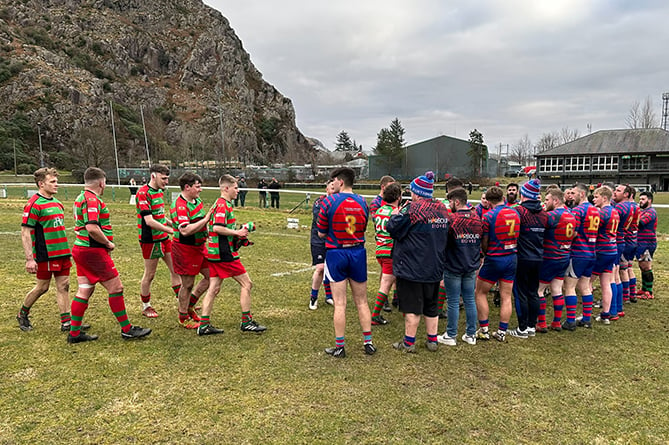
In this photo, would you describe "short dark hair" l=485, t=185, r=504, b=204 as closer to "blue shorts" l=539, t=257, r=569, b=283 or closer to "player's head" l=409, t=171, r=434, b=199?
"blue shorts" l=539, t=257, r=569, b=283

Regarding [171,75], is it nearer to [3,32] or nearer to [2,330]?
[3,32]

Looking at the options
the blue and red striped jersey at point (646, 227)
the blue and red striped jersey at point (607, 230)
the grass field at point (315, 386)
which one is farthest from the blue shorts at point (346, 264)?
the blue and red striped jersey at point (646, 227)

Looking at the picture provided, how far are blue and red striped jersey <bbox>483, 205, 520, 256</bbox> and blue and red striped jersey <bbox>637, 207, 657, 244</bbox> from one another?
3.49 meters

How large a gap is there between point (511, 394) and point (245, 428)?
2504 mm

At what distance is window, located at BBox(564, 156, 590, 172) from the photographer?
214 ft

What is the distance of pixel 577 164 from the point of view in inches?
2591

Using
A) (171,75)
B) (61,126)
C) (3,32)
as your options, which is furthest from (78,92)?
(171,75)

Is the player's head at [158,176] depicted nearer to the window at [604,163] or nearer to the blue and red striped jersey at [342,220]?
the blue and red striped jersey at [342,220]

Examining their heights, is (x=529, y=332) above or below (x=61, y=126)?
below

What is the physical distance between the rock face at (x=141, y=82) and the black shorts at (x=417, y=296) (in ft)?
210

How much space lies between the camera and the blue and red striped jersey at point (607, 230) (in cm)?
596

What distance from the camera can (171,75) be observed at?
395 feet

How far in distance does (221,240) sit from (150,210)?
4.37 feet

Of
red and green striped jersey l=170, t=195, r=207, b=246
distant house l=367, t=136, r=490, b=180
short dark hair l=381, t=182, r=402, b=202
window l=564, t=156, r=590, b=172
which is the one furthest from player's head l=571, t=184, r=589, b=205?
distant house l=367, t=136, r=490, b=180
